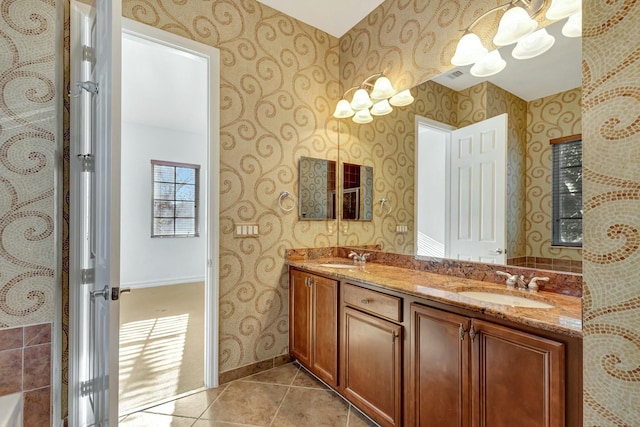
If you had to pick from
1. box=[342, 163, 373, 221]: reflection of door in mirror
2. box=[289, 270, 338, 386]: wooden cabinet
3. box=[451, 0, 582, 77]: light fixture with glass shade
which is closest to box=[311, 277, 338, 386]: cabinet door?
box=[289, 270, 338, 386]: wooden cabinet

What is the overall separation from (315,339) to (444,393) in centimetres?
106

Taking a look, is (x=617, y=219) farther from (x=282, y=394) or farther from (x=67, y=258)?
(x=67, y=258)

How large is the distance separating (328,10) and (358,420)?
3.03 meters

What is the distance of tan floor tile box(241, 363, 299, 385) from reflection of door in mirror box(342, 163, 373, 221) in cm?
139

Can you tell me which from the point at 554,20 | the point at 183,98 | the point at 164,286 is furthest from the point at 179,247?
the point at 554,20

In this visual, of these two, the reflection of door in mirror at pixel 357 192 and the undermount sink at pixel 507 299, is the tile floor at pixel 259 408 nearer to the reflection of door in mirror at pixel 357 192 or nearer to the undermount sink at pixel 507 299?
the undermount sink at pixel 507 299

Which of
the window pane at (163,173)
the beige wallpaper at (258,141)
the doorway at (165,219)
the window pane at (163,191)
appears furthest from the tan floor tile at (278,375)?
the window pane at (163,173)

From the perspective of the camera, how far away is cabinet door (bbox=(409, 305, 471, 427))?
1.21m

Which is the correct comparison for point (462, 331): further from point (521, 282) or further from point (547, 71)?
point (547, 71)

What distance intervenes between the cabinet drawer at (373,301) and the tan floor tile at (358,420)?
2.22 ft

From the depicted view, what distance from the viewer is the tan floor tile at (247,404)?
5.80 ft

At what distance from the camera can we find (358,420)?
5.74 feet

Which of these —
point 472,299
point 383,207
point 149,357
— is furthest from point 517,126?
point 149,357

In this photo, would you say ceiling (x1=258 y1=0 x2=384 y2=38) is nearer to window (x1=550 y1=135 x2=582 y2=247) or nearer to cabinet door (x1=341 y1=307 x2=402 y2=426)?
window (x1=550 y1=135 x2=582 y2=247)
